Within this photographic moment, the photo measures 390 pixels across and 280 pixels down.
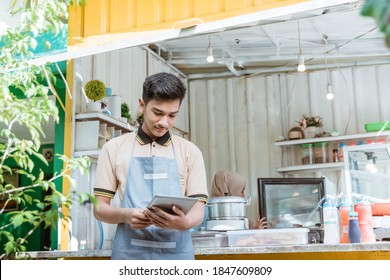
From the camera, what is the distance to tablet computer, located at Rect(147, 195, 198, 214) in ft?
6.79

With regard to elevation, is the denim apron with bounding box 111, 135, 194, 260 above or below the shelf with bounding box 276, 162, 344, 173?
below

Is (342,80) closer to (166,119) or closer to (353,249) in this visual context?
(353,249)

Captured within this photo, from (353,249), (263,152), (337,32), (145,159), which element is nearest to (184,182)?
(145,159)

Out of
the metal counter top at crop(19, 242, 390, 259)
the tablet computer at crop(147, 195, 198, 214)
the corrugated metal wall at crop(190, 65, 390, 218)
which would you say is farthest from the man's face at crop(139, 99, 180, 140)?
the corrugated metal wall at crop(190, 65, 390, 218)

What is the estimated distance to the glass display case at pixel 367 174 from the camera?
6.94 metres

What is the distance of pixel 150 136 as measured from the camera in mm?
2500

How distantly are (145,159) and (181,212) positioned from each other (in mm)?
377

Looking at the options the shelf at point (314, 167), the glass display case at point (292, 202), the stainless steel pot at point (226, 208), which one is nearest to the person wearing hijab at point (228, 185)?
the glass display case at point (292, 202)

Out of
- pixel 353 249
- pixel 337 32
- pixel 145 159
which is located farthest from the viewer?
pixel 337 32

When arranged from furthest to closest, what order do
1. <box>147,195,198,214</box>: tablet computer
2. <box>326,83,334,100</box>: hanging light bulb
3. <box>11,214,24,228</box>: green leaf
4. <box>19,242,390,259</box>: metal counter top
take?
<box>326,83,334,100</box>: hanging light bulb < <box>19,242,390,259</box>: metal counter top < <box>147,195,198,214</box>: tablet computer < <box>11,214,24,228</box>: green leaf

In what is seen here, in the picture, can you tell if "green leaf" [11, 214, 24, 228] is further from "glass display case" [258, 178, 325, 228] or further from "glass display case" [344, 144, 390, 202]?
"glass display case" [344, 144, 390, 202]

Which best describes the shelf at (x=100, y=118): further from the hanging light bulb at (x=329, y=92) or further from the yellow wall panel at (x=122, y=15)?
the hanging light bulb at (x=329, y=92)

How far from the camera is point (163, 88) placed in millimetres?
2295

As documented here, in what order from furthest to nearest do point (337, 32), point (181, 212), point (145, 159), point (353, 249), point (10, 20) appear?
point (337, 32) < point (10, 20) < point (353, 249) < point (145, 159) < point (181, 212)
